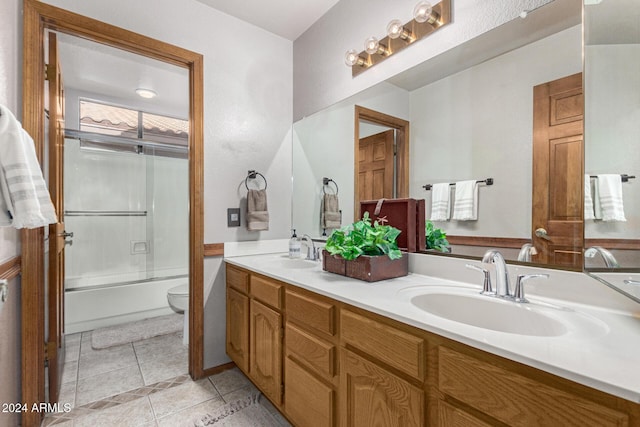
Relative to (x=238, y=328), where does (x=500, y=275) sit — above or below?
above

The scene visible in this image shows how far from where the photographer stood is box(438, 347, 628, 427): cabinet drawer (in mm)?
552

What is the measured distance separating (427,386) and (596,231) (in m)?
0.71

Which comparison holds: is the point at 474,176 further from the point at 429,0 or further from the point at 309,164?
the point at 309,164

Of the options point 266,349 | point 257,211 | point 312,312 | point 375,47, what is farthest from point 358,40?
point 266,349

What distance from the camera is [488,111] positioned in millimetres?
1278

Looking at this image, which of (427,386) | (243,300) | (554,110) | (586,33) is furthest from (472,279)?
(243,300)

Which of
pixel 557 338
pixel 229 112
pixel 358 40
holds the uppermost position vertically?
pixel 358 40

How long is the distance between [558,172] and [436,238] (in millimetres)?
Answer: 551

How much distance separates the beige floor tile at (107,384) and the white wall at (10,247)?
396 mm

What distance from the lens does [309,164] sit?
2293 millimetres

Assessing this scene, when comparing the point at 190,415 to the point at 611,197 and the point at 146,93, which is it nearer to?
the point at 611,197

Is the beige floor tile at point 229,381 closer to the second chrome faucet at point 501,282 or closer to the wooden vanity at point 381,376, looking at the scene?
the wooden vanity at point 381,376

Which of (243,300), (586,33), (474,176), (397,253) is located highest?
(586,33)

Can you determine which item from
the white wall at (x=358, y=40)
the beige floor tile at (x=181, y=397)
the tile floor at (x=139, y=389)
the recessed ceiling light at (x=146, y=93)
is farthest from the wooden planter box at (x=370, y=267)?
the recessed ceiling light at (x=146, y=93)
